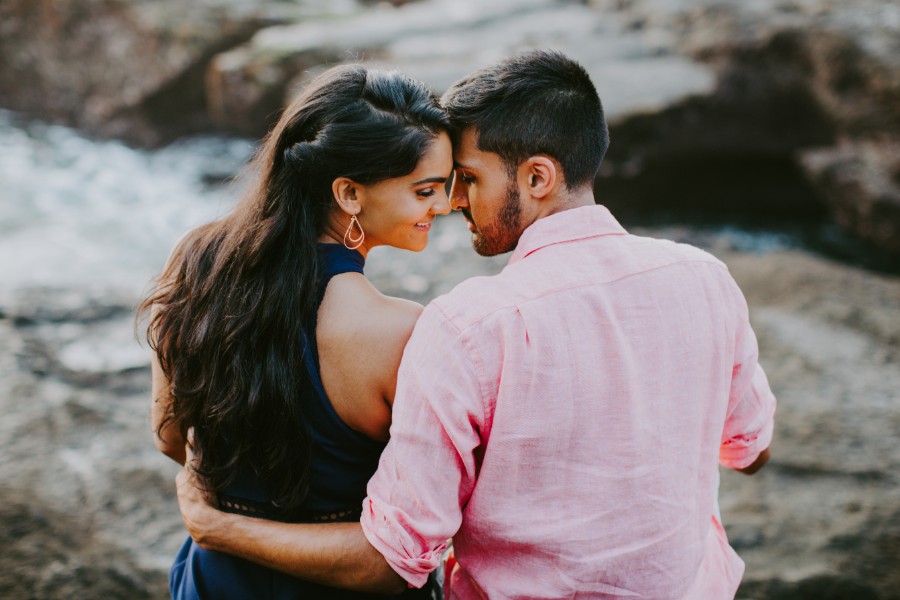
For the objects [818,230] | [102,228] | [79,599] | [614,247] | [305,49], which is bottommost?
[818,230]

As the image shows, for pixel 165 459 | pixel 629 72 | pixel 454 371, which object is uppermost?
pixel 454 371

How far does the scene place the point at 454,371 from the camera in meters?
1.38

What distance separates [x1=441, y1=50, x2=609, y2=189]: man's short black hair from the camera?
1.62 metres

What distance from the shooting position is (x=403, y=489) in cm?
140

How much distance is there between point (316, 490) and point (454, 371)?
1.69 ft

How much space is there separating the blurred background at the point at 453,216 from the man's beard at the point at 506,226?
1.49 meters

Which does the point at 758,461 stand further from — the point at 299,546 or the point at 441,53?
the point at 441,53

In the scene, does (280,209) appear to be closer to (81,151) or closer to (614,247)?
(614,247)

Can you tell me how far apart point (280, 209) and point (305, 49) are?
6480 mm

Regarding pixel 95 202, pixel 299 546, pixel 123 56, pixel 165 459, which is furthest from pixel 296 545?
pixel 123 56

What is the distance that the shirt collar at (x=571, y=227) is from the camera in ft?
5.05

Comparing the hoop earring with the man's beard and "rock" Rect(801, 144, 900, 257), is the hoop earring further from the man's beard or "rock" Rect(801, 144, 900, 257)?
"rock" Rect(801, 144, 900, 257)

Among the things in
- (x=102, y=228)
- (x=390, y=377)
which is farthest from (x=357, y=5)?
(x=390, y=377)

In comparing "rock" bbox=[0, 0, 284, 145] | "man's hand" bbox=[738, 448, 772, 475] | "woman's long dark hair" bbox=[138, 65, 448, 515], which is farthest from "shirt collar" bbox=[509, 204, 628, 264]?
"rock" bbox=[0, 0, 284, 145]
